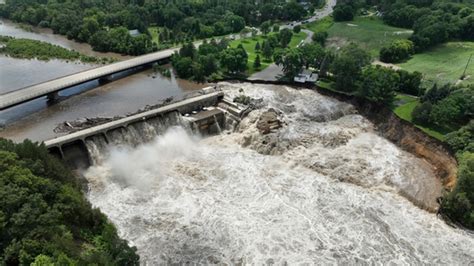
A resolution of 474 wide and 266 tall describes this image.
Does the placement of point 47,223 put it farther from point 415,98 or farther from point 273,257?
point 415,98

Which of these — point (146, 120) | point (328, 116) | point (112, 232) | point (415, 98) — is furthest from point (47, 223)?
point (415, 98)

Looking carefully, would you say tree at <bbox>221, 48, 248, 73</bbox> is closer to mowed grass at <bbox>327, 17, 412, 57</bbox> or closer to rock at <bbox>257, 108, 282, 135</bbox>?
rock at <bbox>257, 108, 282, 135</bbox>

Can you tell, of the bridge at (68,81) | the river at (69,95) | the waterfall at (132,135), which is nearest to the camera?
the waterfall at (132,135)

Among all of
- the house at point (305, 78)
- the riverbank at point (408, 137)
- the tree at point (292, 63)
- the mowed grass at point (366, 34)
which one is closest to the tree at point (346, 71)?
the riverbank at point (408, 137)

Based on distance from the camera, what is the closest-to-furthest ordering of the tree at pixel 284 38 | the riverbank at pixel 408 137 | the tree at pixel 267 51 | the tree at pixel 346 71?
the riverbank at pixel 408 137, the tree at pixel 346 71, the tree at pixel 267 51, the tree at pixel 284 38

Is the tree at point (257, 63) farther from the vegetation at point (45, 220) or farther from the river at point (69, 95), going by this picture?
the vegetation at point (45, 220)

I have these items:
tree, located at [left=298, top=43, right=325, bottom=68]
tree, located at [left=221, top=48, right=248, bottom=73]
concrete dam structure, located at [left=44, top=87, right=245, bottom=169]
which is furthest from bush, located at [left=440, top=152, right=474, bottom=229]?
tree, located at [left=221, top=48, right=248, bottom=73]
